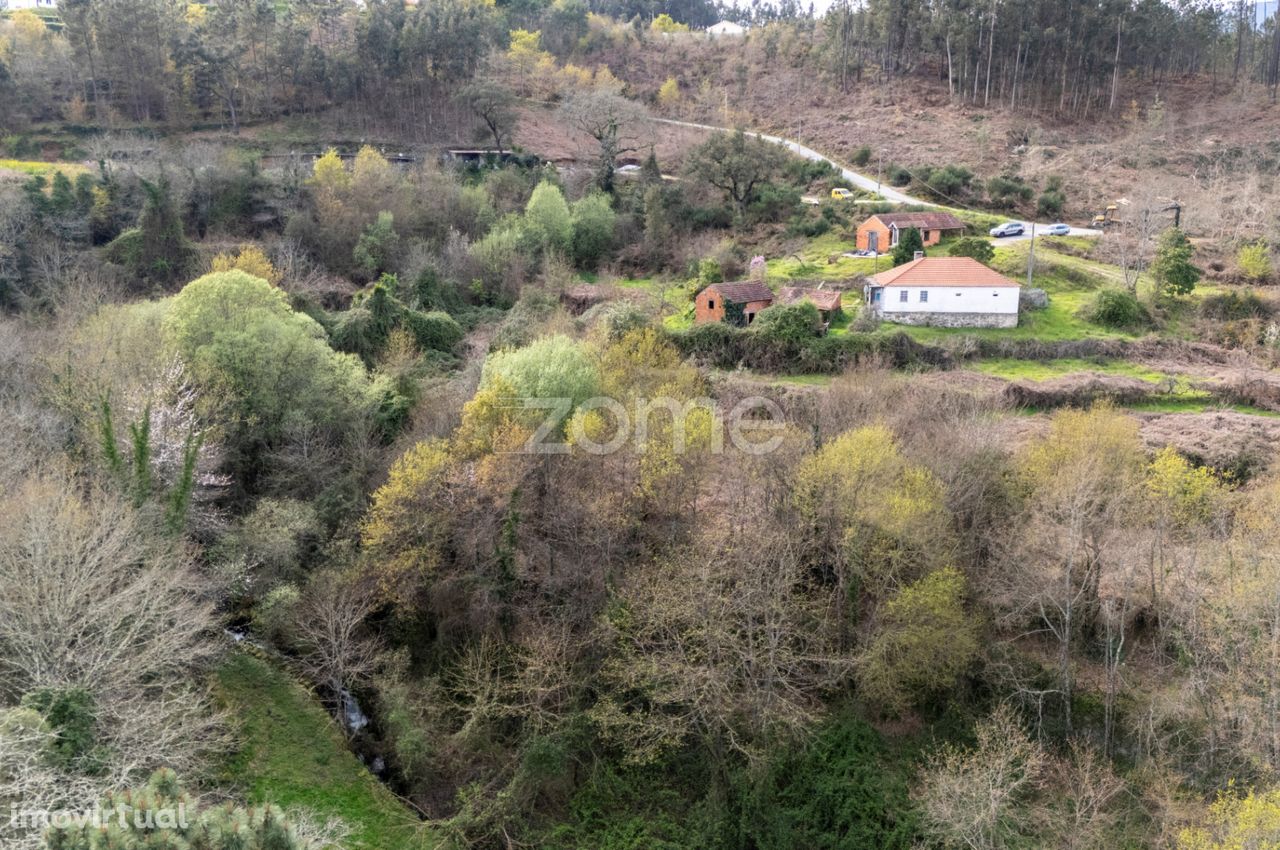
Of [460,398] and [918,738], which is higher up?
[460,398]

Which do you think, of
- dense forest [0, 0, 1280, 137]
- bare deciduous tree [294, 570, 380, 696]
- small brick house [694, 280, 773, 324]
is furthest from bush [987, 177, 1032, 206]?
bare deciduous tree [294, 570, 380, 696]

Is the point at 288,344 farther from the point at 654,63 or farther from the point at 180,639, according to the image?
the point at 654,63

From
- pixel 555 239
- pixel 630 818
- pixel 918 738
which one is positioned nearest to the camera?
pixel 630 818

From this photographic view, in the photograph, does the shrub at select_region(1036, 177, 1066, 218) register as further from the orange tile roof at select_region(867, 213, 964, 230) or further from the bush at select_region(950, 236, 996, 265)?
the bush at select_region(950, 236, 996, 265)

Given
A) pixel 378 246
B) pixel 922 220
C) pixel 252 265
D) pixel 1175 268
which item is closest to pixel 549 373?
pixel 252 265

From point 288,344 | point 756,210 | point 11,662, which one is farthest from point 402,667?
point 756,210

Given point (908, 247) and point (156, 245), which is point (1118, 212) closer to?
point (908, 247)

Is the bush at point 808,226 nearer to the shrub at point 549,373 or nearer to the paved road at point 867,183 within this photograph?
the paved road at point 867,183
